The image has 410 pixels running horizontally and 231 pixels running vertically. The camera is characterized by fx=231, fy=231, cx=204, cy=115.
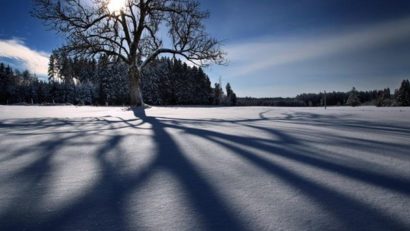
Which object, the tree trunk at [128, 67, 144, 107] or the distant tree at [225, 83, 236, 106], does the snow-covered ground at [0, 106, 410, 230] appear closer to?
the tree trunk at [128, 67, 144, 107]

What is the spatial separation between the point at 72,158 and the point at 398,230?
2297 mm

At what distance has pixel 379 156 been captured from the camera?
2.07 metres

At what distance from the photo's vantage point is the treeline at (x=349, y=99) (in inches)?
1905

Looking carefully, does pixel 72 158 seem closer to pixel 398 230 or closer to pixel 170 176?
→ pixel 170 176

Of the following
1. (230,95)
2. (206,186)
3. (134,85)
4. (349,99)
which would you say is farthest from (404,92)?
(206,186)

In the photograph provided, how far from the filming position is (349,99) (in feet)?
229

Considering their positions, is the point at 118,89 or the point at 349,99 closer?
the point at 118,89

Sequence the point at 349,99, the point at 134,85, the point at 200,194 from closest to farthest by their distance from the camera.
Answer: the point at 200,194, the point at 134,85, the point at 349,99

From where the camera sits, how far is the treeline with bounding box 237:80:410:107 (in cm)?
4839

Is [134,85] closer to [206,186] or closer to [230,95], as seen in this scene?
[206,186]

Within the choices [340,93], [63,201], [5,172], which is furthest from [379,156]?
[340,93]

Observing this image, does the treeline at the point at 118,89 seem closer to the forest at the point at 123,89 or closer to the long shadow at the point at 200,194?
the forest at the point at 123,89

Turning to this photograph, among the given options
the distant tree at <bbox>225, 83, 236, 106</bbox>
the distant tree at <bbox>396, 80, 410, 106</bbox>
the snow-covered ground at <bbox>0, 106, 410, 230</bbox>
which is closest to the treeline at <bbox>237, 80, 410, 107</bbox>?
the distant tree at <bbox>396, 80, 410, 106</bbox>

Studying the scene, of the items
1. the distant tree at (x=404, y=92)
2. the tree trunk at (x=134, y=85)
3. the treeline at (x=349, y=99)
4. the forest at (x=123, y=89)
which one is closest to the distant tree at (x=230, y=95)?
the treeline at (x=349, y=99)
